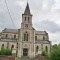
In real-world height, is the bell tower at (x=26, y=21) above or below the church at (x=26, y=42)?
above

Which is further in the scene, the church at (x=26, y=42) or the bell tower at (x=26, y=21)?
the bell tower at (x=26, y=21)

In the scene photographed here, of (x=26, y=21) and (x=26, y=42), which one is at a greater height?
(x=26, y=21)

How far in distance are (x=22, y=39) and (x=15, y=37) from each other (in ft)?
36.9

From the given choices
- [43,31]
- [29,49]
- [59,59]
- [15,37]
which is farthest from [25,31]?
[59,59]

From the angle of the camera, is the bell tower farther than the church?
Yes

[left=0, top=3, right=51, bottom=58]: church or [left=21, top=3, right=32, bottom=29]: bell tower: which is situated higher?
[left=21, top=3, right=32, bottom=29]: bell tower

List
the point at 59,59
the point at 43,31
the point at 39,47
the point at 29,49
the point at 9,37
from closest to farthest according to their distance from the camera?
the point at 59,59
the point at 29,49
the point at 39,47
the point at 9,37
the point at 43,31

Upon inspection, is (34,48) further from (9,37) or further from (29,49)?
(9,37)

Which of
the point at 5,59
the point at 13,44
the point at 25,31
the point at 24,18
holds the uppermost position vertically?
the point at 24,18

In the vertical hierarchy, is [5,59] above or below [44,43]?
below

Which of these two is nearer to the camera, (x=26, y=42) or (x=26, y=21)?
(x=26, y=42)

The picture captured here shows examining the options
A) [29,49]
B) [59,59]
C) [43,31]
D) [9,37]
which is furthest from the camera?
[43,31]

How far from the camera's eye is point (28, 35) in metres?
58.6

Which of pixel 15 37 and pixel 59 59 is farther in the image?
pixel 15 37
